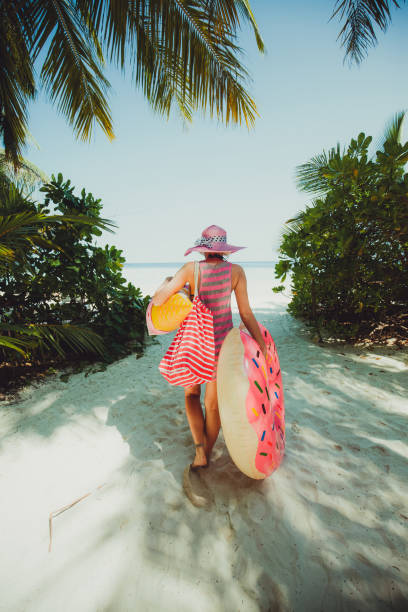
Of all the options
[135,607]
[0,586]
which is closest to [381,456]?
[135,607]

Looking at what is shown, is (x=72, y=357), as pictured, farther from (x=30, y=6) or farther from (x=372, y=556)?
(x=30, y=6)

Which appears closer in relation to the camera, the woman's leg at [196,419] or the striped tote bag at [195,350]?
the striped tote bag at [195,350]

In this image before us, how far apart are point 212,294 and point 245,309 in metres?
0.26

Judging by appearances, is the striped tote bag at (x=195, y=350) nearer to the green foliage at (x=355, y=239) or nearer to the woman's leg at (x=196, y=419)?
the woman's leg at (x=196, y=419)

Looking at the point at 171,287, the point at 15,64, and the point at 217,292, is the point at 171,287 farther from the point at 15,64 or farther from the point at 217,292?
the point at 15,64

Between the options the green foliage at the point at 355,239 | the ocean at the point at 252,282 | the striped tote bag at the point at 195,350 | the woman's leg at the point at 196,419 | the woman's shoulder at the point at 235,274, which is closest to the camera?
the striped tote bag at the point at 195,350

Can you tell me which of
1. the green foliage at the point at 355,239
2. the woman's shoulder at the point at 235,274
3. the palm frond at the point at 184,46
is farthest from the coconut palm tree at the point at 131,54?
the woman's shoulder at the point at 235,274

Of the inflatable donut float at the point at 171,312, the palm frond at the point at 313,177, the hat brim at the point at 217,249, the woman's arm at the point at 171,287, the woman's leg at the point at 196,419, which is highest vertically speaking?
the palm frond at the point at 313,177

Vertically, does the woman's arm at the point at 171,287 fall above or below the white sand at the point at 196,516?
above

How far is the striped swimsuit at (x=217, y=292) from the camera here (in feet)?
5.37

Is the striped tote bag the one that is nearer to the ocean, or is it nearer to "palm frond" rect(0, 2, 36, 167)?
"palm frond" rect(0, 2, 36, 167)

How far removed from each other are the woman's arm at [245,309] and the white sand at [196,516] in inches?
40.1

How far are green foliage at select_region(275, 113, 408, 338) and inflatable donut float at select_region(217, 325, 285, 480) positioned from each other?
257cm

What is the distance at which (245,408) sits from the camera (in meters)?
1.40
